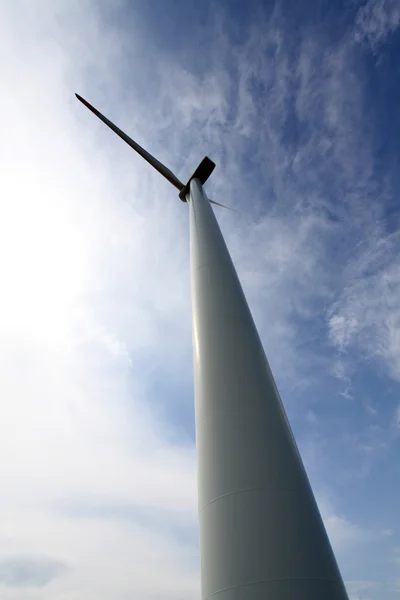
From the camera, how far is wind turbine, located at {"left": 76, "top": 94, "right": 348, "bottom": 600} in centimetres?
606

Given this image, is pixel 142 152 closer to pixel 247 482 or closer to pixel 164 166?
pixel 164 166

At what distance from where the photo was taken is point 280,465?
7.30m

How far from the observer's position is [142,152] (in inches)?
1021

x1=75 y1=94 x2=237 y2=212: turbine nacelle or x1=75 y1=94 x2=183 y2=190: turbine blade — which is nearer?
x1=75 y1=94 x2=237 y2=212: turbine nacelle

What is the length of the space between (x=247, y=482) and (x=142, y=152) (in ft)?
78.0

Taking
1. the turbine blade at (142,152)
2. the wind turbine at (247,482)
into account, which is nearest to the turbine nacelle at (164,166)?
A: the turbine blade at (142,152)

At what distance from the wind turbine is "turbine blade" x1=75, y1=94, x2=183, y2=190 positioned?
1478 cm

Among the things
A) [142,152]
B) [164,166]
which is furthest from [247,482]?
[142,152]

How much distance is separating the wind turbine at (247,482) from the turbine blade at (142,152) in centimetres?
1478

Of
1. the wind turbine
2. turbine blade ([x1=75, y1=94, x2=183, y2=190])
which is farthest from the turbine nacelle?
the wind turbine

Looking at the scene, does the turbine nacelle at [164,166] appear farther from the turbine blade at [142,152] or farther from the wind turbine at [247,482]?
the wind turbine at [247,482]

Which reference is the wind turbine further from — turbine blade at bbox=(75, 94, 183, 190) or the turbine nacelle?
turbine blade at bbox=(75, 94, 183, 190)

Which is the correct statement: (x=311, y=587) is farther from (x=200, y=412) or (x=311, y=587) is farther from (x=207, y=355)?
(x=207, y=355)

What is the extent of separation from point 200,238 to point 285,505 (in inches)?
387
